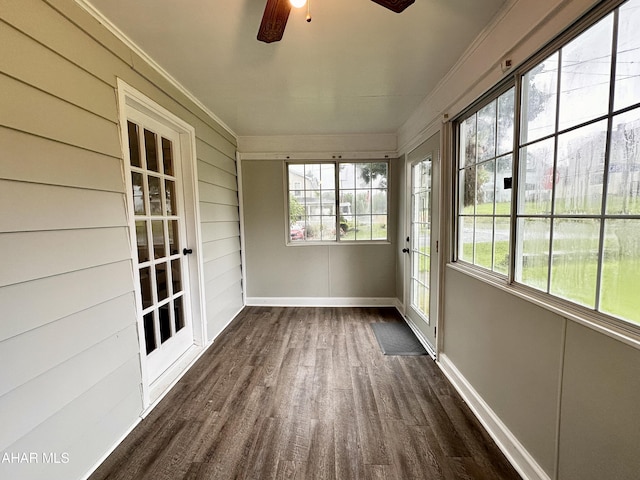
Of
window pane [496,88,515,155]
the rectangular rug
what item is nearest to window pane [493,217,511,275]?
window pane [496,88,515,155]

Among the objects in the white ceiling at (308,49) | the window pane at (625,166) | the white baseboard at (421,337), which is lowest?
the white baseboard at (421,337)

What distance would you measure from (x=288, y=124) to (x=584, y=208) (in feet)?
9.73

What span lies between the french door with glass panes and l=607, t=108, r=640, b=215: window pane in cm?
242

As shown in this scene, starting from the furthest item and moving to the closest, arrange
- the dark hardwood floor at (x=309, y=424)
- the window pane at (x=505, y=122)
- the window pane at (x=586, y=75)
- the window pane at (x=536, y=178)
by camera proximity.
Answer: the window pane at (x=505, y=122)
the dark hardwood floor at (x=309, y=424)
the window pane at (x=536, y=178)
the window pane at (x=586, y=75)

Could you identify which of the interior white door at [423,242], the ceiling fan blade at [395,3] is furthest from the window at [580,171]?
the interior white door at [423,242]

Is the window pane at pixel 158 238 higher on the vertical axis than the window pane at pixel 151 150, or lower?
lower

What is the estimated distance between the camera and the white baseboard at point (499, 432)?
4.30ft

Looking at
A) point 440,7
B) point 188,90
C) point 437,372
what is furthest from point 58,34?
point 437,372

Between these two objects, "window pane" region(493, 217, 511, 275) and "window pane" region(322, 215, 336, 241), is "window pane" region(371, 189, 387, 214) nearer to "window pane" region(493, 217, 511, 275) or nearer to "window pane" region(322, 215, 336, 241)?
"window pane" region(322, 215, 336, 241)

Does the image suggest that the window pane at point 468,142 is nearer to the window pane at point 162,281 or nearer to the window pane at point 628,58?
the window pane at point 628,58

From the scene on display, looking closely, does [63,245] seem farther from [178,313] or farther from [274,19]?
[274,19]

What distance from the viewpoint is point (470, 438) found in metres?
1.58

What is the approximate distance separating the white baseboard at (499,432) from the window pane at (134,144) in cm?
287

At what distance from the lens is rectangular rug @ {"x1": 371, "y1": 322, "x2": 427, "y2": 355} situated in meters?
2.61
